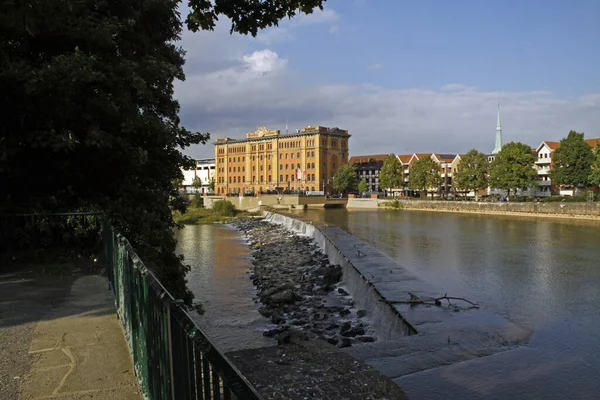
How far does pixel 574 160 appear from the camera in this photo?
241 feet

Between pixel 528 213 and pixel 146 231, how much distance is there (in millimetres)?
64591

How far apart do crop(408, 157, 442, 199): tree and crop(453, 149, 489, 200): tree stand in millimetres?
11022

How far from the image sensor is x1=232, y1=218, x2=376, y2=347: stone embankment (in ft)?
41.1

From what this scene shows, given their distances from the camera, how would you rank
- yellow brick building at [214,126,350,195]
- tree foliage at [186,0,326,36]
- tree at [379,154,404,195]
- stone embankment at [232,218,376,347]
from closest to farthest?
1. tree foliage at [186,0,326,36]
2. stone embankment at [232,218,376,347]
3. tree at [379,154,404,195]
4. yellow brick building at [214,126,350,195]

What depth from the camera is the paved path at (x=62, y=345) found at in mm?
4399

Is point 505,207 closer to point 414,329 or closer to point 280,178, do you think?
point 280,178

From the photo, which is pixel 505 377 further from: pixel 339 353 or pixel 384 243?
pixel 384 243

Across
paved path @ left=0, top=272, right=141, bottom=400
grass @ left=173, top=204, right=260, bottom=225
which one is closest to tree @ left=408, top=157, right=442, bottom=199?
grass @ left=173, top=204, right=260, bottom=225

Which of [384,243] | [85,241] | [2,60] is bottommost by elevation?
[384,243]

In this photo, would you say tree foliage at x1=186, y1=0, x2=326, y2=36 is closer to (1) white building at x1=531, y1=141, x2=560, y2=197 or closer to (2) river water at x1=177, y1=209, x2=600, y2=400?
(2) river water at x1=177, y1=209, x2=600, y2=400

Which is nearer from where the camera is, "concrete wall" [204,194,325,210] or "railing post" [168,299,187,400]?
"railing post" [168,299,187,400]

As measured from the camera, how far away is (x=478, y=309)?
543 inches

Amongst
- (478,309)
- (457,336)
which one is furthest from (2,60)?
(478,309)

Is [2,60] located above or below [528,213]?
above
